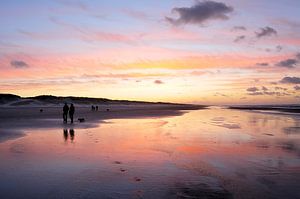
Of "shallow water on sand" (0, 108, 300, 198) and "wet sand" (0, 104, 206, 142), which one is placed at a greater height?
"wet sand" (0, 104, 206, 142)

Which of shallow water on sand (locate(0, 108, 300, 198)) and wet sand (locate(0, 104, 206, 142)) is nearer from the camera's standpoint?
shallow water on sand (locate(0, 108, 300, 198))

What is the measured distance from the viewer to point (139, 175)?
416 inches

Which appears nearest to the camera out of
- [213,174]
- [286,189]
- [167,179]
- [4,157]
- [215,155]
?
[286,189]

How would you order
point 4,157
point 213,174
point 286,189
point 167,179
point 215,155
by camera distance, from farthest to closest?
1. point 215,155
2. point 4,157
3. point 213,174
4. point 167,179
5. point 286,189

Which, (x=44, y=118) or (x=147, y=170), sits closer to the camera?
(x=147, y=170)

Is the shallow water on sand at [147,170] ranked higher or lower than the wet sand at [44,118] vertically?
lower

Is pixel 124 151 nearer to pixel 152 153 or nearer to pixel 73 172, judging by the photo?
pixel 152 153

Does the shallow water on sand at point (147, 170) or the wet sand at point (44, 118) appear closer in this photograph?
the shallow water on sand at point (147, 170)

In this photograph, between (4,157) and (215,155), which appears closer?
(4,157)

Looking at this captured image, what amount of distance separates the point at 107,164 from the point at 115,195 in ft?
13.1

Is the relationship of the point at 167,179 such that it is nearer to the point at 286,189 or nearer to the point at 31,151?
the point at 286,189

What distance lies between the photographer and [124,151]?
50.7ft

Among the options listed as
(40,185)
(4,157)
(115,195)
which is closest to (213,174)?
(115,195)

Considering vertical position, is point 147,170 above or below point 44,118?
below
